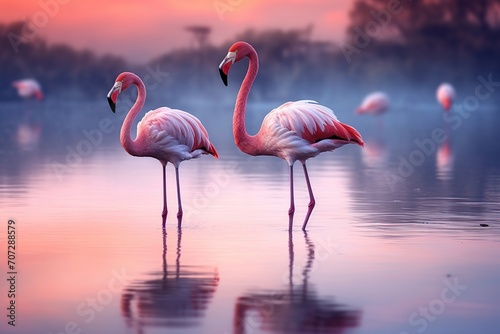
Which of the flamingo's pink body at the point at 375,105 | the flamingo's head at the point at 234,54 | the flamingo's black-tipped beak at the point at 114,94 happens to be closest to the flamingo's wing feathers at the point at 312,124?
the flamingo's head at the point at 234,54

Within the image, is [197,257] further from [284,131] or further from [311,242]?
[284,131]

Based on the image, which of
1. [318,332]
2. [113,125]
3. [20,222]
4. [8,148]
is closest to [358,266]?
[318,332]

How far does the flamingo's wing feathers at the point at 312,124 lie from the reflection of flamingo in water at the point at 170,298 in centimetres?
216

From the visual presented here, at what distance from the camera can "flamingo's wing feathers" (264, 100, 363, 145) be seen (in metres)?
8.34

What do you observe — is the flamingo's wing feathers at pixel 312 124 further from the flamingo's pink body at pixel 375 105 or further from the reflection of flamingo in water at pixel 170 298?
the flamingo's pink body at pixel 375 105

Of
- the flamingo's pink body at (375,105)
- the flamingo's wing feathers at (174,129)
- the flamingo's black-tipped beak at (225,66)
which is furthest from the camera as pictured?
the flamingo's pink body at (375,105)

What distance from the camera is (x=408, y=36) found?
51.8 m

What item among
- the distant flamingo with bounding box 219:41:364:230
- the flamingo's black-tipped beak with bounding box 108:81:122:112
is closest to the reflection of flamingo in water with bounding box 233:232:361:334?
the distant flamingo with bounding box 219:41:364:230

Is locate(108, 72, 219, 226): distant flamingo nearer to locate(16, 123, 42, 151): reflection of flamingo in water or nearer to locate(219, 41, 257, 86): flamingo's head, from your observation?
locate(219, 41, 257, 86): flamingo's head

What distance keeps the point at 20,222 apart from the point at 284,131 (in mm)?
2127

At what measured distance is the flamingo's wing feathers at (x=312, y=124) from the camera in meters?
8.34

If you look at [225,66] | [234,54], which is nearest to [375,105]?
[234,54]

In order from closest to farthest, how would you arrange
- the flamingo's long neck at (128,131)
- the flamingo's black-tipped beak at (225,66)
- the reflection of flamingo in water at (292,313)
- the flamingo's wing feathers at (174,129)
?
the reflection of flamingo in water at (292,313) < the flamingo's black-tipped beak at (225,66) < the flamingo's long neck at (128,131) < the flamingo's wing feathers at (174,129)

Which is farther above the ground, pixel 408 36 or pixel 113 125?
pixel 408 36
